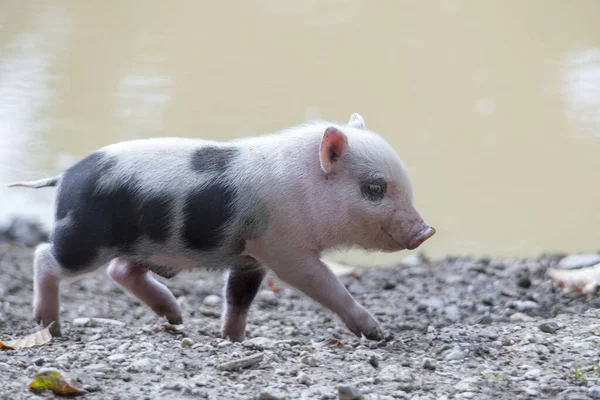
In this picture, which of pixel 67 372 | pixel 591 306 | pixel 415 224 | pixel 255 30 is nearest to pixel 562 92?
pixel 255 30

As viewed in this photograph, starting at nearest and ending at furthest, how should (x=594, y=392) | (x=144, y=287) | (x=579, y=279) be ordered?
(x=594, y=392)
(x=144, y=287)
(x=579, y=279)

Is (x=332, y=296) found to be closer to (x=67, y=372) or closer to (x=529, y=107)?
(x=67, y=372)

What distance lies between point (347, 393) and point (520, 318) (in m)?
1.85

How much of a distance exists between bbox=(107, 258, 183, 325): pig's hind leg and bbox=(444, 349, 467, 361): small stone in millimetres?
1486

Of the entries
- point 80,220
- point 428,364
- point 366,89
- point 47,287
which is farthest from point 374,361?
point 366,89

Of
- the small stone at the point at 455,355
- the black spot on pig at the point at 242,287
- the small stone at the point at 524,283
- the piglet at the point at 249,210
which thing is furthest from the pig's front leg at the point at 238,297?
the small stone at the point at 524,283

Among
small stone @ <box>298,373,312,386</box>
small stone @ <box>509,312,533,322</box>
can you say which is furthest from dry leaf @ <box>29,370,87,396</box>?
small stone @ <box>509,312,533,322</box>

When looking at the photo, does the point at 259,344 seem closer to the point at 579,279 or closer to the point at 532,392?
the point at 532,392

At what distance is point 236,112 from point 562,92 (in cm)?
281

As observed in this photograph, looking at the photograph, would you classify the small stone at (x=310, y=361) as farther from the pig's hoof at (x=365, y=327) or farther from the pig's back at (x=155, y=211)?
the pig's back at (x=155, y=211)

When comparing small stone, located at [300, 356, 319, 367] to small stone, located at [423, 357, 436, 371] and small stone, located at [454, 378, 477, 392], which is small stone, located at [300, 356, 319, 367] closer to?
small stone, located at [423, 357, 436, 371]

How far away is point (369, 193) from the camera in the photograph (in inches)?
151

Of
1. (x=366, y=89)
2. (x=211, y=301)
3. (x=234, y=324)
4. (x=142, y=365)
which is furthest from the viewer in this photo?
(x=366, y=89)

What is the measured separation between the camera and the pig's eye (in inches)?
150
